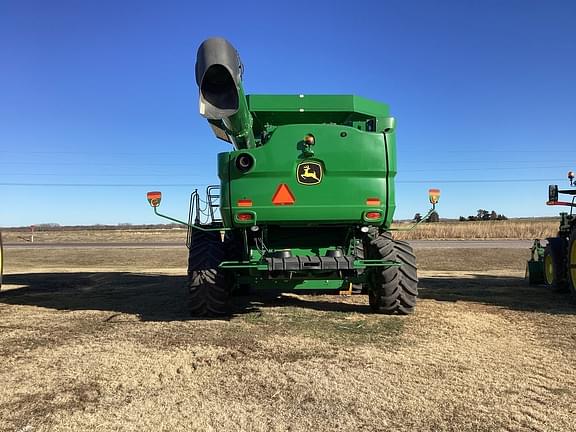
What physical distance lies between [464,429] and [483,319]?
4.06 m

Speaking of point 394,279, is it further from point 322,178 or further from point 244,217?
point 244,217

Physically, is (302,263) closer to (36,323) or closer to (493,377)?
(493,377)

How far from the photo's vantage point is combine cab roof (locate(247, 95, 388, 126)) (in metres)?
7.10

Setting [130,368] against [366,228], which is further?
[366,228]

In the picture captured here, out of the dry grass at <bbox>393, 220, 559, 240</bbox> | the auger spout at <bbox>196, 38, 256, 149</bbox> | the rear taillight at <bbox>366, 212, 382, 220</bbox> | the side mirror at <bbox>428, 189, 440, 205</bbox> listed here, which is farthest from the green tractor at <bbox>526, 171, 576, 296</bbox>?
the dry grass at <bbox>393, 220, 559, 240</bbox>

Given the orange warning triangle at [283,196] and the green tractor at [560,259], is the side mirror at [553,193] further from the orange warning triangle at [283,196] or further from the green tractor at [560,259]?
the orange warning triangle at [283,196]

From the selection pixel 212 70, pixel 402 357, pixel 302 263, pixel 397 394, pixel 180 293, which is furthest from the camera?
pixel 180 293

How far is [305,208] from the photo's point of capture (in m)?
6.37

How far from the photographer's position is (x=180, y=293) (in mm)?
9727

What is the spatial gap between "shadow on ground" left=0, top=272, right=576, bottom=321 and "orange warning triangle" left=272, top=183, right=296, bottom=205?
2005 millimetres

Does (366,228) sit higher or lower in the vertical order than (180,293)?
higher

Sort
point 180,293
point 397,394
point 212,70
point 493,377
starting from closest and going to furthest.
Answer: point 397,394
point 493,377
point 212,70
point 180,293

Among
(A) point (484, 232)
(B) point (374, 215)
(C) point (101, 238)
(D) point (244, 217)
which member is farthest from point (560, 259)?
(C) point (101, 238)

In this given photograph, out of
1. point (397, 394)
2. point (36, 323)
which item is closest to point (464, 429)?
point (397, 394)
